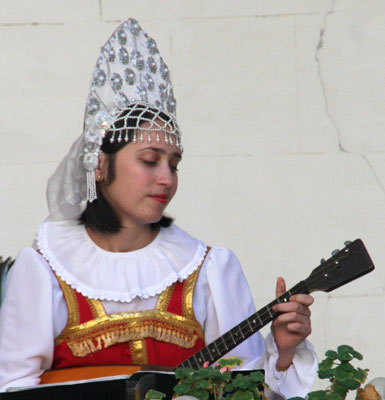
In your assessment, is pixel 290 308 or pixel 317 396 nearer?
pixel 317 396

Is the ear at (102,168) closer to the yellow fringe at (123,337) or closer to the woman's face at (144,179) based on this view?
the woman's face at (144,179)

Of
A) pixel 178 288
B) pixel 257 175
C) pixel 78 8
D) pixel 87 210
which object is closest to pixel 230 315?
pixel 178 288

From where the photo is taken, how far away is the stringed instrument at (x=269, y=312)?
Result: 9.13ft

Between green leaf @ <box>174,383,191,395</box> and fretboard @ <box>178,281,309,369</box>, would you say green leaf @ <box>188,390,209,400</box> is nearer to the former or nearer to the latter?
green leaf @ <box>174,383,191,395</box>

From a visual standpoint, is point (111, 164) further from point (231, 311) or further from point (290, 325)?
point (290, 325)

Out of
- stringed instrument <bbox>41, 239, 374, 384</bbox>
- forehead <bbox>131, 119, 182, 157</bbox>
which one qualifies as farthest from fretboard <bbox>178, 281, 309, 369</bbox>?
forehead <bbox>131, 119, 182, 157</bbox>

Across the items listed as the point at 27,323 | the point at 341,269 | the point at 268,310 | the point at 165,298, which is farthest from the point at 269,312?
the point at 27,323

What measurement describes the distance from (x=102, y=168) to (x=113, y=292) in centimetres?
35

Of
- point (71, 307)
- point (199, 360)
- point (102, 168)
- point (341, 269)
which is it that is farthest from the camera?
point (102, 168)

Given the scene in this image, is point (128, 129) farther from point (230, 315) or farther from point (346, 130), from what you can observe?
point (346, 130)

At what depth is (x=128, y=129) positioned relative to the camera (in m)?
3.09

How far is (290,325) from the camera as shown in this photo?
9.31ft

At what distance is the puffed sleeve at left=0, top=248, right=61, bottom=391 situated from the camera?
9.75 feet

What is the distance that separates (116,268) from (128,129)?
1.25ft
